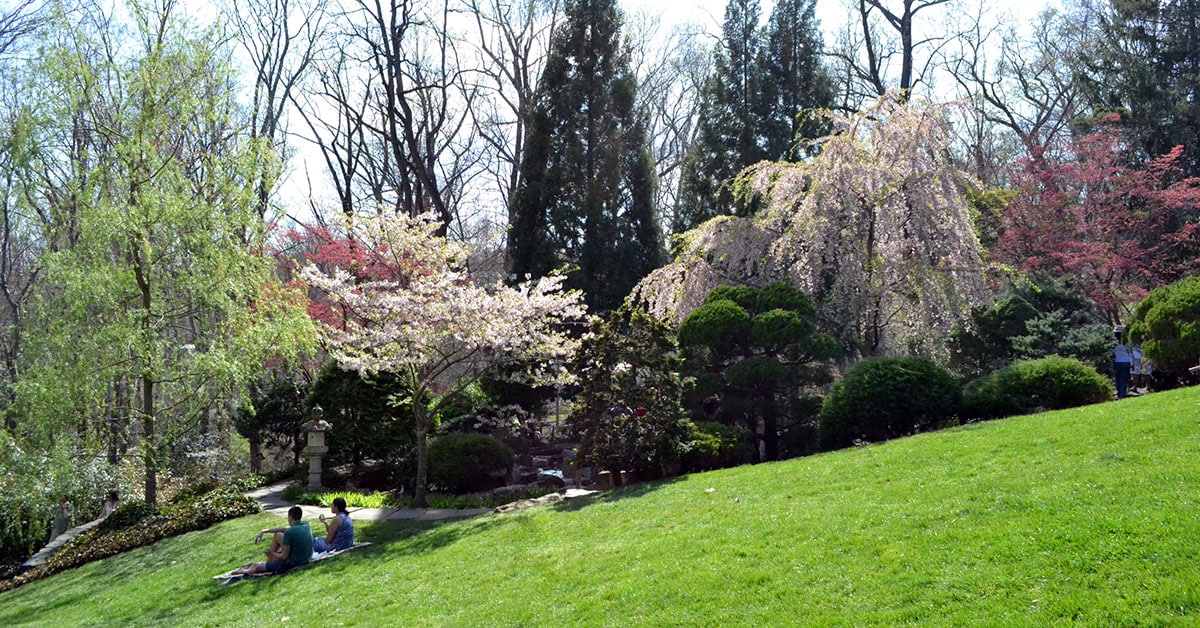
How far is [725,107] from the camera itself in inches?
977

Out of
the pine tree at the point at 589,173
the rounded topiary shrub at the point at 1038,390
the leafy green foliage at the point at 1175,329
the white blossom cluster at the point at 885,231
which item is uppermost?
the pine tree at the point at 589,173

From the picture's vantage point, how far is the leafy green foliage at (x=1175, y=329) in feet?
38.0

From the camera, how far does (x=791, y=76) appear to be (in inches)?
971

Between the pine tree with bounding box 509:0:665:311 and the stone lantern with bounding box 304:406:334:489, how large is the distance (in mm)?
8623

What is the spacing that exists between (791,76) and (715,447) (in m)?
16.1

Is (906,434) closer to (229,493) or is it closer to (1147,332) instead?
(1147,332)

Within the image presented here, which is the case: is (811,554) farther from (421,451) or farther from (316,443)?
(316,443)

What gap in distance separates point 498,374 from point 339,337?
4.22 metres

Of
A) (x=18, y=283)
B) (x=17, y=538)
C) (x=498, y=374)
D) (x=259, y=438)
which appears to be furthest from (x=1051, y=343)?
(x=18, y=283)

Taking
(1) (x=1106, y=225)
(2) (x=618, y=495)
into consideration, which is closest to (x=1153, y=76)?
(1) (x=1106, y=225)

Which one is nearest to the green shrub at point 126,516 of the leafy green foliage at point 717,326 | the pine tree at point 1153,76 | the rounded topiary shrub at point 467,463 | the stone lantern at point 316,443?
the stone lantern at point 316,443

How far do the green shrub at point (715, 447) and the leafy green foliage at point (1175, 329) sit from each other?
235 inches

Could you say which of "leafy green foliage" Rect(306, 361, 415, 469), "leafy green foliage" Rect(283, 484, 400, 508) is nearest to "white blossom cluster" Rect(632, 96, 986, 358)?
"leafy green foliage" Rect(306, 361, 415, 469)

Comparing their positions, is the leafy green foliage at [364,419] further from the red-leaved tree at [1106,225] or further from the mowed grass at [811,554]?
the red-leaved tree at [1106,225]
